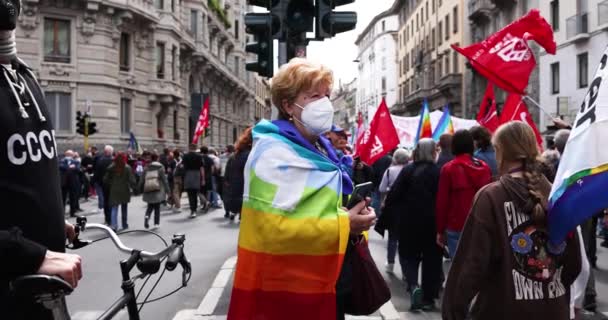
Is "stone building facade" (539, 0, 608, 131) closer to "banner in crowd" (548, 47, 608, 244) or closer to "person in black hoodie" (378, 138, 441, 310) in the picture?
"person in black hoodie" (378, 138, 441, 310)

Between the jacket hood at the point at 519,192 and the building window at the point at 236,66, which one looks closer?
the jacket hood at the point at 519,192

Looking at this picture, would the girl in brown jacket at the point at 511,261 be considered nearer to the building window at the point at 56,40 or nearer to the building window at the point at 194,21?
the building window at the point at 56,40

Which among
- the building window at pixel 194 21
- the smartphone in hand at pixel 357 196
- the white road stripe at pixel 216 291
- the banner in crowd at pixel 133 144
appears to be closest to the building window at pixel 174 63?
the building window at pixel 194 21

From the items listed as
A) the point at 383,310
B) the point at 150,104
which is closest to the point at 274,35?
the point at 383,310

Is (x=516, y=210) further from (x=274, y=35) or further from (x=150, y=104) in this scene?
(x=150, y=104)

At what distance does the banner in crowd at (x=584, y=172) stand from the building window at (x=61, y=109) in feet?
91.3

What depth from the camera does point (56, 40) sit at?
28.8 metres

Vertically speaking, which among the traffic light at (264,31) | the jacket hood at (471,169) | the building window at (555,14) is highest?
the building window at (555,14)

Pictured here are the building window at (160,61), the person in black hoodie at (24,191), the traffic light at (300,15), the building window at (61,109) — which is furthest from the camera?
the building window at (160,61)

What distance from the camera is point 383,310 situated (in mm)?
6281

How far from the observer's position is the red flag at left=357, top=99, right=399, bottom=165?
1334 cm

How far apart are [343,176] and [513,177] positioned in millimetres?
945

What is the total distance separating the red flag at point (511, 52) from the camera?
9070 mm

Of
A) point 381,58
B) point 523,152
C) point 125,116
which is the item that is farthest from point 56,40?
point 381,58
